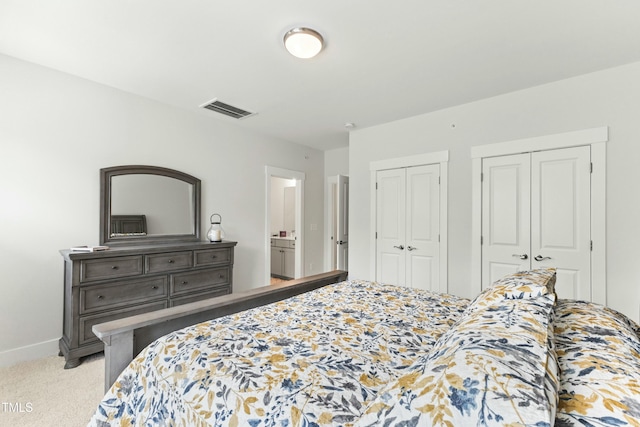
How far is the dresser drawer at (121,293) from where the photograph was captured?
2529 mm

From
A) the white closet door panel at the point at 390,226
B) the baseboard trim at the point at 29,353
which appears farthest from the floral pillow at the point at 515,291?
the baseboard trim at the point at 29,353

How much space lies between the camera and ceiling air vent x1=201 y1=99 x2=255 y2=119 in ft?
11.2

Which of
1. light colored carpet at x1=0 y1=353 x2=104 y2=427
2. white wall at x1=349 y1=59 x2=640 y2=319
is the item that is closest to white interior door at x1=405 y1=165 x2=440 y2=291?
white wall at x1=349 y1=59 x2=640 y2=319

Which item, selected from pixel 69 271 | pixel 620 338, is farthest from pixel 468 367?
pixel 69 271

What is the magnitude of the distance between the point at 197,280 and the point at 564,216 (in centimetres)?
386

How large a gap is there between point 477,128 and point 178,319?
3478 millimetres

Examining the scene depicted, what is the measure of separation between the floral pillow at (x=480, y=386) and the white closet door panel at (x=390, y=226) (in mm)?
3145

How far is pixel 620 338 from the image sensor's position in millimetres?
923

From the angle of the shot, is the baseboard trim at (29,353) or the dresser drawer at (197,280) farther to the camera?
the dresser drawer at (197,280)

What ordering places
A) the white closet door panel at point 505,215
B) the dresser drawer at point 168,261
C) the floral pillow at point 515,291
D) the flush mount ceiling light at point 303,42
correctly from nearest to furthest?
the floral pillow at point 515,291, the flush mount ceiling light at point 303,42, the dresser drawer at point 168,261, the white closet door panel at point 505,215

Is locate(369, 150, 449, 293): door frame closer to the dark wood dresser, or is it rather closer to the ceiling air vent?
the ceiling air vent

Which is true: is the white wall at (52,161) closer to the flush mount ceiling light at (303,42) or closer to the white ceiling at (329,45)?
the white ceiling at (329,45)

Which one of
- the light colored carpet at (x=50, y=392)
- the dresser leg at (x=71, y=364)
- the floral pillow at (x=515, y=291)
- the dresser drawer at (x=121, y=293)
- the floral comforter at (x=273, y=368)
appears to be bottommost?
the light colored carpet at (x=50, y=392)

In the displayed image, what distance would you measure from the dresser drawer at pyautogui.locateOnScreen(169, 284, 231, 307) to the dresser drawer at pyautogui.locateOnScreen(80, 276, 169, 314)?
141 mm
